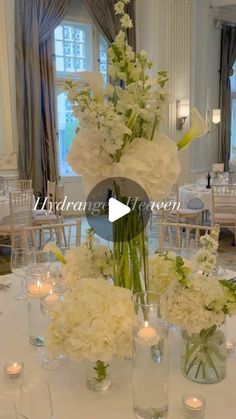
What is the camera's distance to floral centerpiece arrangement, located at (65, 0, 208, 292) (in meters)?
1.05

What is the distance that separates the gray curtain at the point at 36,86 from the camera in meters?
6.84

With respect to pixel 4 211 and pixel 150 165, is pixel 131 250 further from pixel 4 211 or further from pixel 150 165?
pixel 4 211

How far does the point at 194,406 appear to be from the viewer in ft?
3.43

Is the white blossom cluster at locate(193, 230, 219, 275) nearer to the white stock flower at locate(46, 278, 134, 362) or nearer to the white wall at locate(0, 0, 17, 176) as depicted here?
the white stock flower at locate(46, 278, 134, 362)

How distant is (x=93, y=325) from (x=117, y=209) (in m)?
0.33

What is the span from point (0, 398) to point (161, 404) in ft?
1.35

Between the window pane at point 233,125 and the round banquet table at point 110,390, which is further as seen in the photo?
the window pane at point 233,125

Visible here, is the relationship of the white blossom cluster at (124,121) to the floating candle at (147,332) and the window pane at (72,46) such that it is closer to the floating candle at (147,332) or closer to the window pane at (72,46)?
the floating candle at (147,332)

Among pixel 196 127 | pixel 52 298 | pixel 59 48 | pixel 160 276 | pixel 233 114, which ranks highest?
pixel 59 48

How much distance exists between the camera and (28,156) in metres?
7.18

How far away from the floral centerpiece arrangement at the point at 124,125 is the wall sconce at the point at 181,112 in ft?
21.3

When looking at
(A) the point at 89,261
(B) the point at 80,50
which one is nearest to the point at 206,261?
(A) the point at 89,261

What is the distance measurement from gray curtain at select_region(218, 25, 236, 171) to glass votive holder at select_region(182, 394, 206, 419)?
26.7 ft

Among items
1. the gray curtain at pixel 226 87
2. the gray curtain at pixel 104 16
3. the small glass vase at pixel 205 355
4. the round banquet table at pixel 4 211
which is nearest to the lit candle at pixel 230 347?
the small glass vase at pixel 205 355
